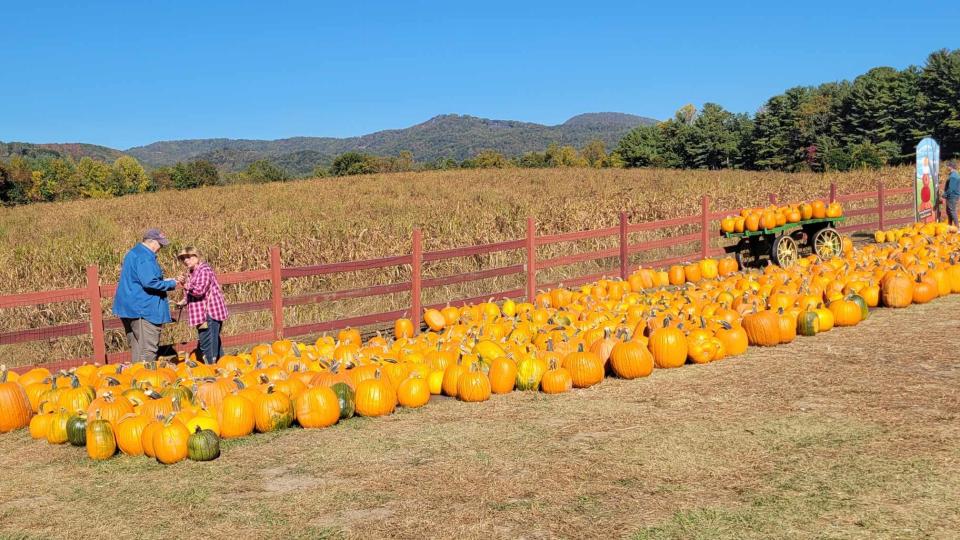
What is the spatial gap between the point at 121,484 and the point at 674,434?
4.07m

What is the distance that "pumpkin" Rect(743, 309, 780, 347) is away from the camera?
959cm

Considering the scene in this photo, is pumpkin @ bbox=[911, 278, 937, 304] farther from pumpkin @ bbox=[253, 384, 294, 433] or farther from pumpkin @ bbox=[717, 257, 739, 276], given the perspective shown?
pumpkin @ bbox=[253, 384, 294, 433]

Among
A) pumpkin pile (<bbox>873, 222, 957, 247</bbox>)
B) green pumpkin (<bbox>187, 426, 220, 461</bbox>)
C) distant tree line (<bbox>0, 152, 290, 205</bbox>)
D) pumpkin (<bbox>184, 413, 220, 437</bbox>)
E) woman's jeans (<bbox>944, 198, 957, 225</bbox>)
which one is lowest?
green pumpkin (<bbox>187, 426, 220, 461</bbox>)

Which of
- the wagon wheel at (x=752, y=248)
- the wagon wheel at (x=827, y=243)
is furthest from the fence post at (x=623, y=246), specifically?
the wagon wheel at (x=827, y=243)

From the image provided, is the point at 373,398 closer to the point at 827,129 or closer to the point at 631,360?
the point at 631,360

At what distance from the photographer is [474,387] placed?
7863 millimetres

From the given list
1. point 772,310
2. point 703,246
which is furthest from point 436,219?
point 772,310

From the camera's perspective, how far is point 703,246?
55.2 ft

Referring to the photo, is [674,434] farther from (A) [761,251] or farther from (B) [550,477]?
(A) [761,251]

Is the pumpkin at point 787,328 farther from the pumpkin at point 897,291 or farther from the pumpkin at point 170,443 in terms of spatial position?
the pumpkin at point 170,443

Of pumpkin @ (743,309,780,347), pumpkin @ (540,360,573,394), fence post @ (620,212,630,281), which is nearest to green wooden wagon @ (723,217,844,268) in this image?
fence post @ (620,212,630,281)

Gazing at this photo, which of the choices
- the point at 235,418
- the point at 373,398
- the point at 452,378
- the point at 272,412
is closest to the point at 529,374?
the point at 452,378

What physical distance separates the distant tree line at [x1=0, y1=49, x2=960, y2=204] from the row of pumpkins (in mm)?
60905

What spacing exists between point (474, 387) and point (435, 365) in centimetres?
67
